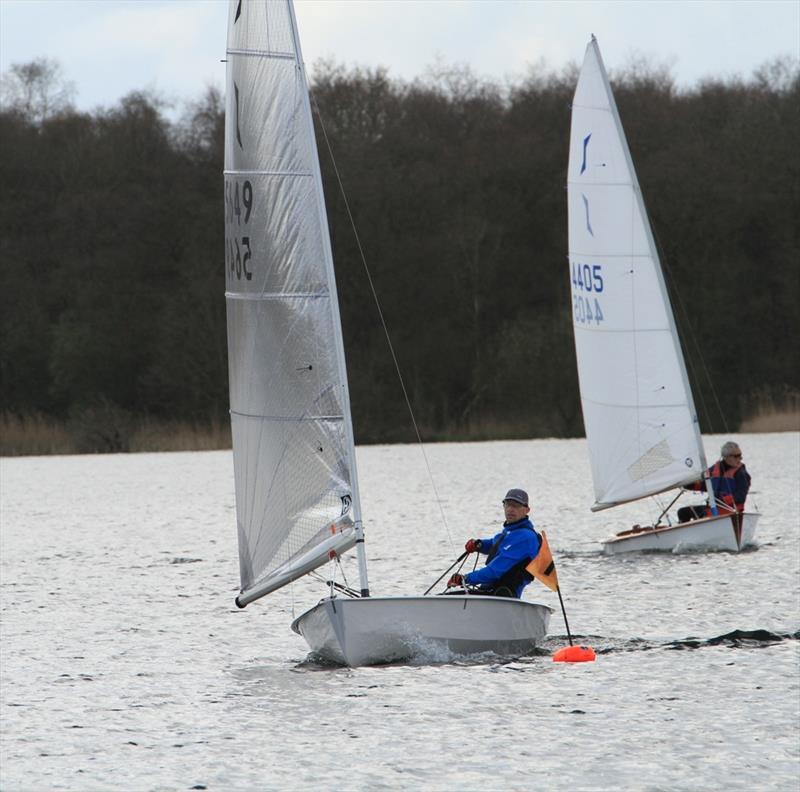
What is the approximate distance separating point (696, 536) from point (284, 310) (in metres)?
6.30

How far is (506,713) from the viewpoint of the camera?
7.71 metres

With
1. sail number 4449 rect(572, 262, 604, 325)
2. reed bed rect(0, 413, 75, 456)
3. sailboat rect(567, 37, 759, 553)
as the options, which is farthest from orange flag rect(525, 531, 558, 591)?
reed bed rect(0, 413, 75, 456)

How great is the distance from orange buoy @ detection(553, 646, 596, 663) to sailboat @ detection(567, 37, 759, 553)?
639 centimetres

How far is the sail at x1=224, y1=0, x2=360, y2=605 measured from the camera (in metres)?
9.15

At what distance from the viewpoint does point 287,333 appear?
9234 millimetres

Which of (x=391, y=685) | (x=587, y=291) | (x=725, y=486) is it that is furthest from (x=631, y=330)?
(x=391, y=685)

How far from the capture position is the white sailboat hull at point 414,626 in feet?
28.2

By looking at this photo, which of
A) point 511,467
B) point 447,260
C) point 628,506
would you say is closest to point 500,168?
point 447,260

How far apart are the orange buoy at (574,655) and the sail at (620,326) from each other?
6.46 m

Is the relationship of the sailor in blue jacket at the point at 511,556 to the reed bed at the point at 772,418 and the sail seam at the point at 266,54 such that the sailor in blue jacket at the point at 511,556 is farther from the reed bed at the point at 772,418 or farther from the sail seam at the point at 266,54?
the reed bed at the point at 772,418

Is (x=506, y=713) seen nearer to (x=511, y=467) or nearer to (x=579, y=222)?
(x=579, y=222)

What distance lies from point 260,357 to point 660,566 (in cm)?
549

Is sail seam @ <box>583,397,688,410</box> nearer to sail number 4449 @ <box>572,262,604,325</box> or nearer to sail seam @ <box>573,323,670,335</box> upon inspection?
sail seam @ <box>573,323,670,335</box>

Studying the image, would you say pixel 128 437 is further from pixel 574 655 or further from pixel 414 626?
pixel 414 626
